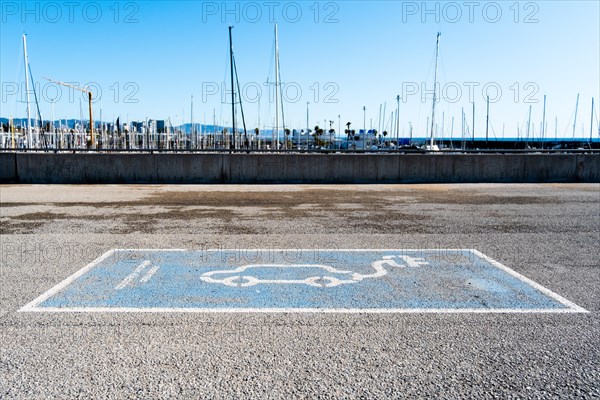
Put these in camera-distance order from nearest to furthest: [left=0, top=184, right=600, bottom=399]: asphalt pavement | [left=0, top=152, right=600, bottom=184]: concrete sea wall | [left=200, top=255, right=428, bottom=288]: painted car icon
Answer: [left=0, top=184, right=600, bottom=399]: asphalt pavement, [left=200, top=255, right=428, bottom=288]: painted car icon, [left=0, top=152, right=600, bottom=184]: concrete sea wall

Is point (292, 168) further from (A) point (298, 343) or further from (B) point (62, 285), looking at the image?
(A) point (298, 343)

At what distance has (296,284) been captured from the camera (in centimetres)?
567

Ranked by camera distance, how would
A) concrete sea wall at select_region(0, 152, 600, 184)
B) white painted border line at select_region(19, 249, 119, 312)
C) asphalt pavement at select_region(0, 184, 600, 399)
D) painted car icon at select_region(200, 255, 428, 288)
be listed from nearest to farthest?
asphalt pavement at select_region(0, 184, 600, 399), white painted border line at select_region(19, 249, 119, 312), painted car icon at select_region(200, 255, 428, 288), concrete sea wall at select_region(0, 152, 600, 184)

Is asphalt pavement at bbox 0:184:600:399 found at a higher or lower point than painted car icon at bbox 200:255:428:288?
higher

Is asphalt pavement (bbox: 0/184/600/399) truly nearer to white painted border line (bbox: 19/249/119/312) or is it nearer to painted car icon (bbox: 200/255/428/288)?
white painted border line (bbox: 19/249/119/312)

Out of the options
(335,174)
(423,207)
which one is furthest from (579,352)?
(335,174)

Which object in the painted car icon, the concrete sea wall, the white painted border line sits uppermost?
the concrete sea wall

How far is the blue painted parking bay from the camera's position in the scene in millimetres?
4891

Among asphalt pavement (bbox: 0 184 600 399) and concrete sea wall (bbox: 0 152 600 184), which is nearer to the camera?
asphalt pavement (bbox: 0 184 600 399)

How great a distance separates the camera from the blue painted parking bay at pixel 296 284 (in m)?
4.89

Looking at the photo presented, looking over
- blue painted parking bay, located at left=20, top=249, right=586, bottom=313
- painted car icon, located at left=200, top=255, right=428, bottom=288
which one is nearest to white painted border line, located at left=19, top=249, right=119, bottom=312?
blue painted parking bay, located at left=20, top=249, right=586, bottom=313

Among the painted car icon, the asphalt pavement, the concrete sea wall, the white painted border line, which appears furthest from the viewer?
the concrete sea wall

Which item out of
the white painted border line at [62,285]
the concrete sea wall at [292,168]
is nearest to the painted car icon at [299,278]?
the white painted border line at [62,285]

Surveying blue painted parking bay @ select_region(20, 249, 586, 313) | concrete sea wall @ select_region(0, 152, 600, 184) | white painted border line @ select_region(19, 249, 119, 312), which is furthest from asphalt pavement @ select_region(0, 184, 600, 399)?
concrete sea wall @ select_region(0, 152, 600, 184)
